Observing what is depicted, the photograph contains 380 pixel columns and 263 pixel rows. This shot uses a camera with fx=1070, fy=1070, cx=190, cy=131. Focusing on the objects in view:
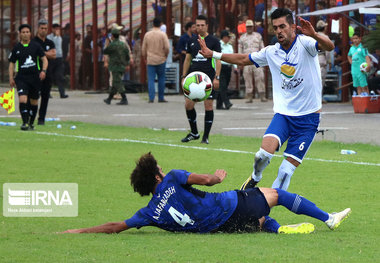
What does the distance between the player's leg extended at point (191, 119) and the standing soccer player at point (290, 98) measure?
750 centimetres

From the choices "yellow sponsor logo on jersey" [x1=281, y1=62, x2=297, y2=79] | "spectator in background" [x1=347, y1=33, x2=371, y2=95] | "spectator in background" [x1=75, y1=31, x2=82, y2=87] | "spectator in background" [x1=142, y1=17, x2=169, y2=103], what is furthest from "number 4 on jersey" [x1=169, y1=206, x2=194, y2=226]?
"spectator in background" [x1=75, y1=31, x2=82, y2=87]

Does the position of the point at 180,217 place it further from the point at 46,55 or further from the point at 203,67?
the point at 46,55

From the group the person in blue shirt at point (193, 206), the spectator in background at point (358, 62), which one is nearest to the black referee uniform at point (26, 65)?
the spectator in background at point (358, 62)

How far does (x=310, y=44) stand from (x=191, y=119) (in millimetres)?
8045

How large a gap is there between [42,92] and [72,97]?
12.8 meters

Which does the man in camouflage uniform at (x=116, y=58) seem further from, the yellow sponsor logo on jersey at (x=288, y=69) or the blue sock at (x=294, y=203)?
the blue sock at (x=294, y=203)

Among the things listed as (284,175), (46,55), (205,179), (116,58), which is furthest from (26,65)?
(205,179)

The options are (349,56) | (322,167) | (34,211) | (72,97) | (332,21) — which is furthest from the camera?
(72,97)

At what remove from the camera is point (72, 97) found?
113 ft

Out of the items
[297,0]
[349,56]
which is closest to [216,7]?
[297,0]

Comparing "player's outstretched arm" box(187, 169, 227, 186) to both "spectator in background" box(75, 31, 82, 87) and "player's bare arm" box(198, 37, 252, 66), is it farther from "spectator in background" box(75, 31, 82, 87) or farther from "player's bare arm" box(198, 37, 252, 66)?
"spectator in background" box(75, 31, 82, 87)

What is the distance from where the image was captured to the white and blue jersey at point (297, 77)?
399 inches

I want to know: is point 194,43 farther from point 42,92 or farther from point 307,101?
point 307,101

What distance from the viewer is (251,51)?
2911 cm
